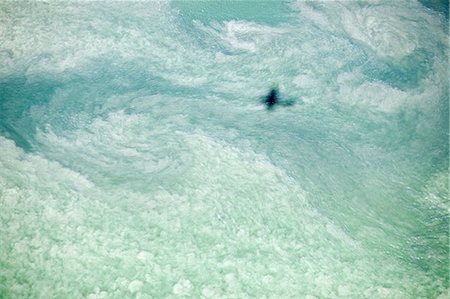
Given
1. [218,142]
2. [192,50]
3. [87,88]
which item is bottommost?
[218,142]

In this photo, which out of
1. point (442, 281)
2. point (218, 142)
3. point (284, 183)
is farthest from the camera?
point (218, 142)

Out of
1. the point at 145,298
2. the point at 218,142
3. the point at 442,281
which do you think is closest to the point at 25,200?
the point at 145,298

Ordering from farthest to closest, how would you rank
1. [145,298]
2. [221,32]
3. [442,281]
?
[221,32]
[442,281]
[145,298]

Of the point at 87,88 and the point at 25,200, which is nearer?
the point at 25,200

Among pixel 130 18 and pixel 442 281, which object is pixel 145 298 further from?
pixel 130 18

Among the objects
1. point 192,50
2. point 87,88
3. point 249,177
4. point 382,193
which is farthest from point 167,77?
point 382,193

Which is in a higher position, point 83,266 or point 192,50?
point 192,50
